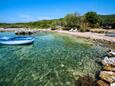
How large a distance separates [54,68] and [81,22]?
68.2m

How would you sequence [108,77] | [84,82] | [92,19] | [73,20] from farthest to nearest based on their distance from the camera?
[92,19] < [73,20] < [84,82] < [108,77]

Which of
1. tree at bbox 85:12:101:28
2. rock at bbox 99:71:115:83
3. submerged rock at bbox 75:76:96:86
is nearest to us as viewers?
rock at bbox 99:71:115:83

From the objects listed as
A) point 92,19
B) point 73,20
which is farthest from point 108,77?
point 92,19

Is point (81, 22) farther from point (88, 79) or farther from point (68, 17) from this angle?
point (88, 79)

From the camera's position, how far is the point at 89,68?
15.3 meters

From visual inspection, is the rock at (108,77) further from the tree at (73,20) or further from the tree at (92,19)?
the tree at (92,19)

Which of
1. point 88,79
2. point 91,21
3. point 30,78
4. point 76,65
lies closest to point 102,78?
point 88,79

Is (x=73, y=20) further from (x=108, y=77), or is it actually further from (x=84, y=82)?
(x=84, y=82)

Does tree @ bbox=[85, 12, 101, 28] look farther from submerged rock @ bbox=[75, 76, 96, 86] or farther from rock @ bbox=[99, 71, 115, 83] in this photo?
submerged rock @ bbox=[75, 76, 96, 86]

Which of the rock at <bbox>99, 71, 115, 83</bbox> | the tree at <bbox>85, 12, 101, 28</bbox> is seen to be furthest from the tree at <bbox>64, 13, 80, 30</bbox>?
the rock at <bbox>99, 71, 115, 83</bbox>

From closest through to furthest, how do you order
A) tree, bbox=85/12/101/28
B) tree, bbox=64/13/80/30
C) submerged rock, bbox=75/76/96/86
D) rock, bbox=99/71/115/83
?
1. rock, bbox=99/71/115/83
2. submerged rock, bbox=75/76/96/86
3. tree, bbox=64/13/80/30
4. tree, bbox=85/12/101/28

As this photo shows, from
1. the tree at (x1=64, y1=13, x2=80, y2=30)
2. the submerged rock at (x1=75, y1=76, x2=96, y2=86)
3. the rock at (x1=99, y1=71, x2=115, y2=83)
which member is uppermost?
the tree at (x1=64, y1=13, x2=80, y2=30)

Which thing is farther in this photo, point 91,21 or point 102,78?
point 91,21

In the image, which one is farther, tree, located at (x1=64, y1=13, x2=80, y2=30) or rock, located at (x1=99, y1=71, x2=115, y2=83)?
tree, located at (x1=64, y1=13, x2=80, y2=30)
